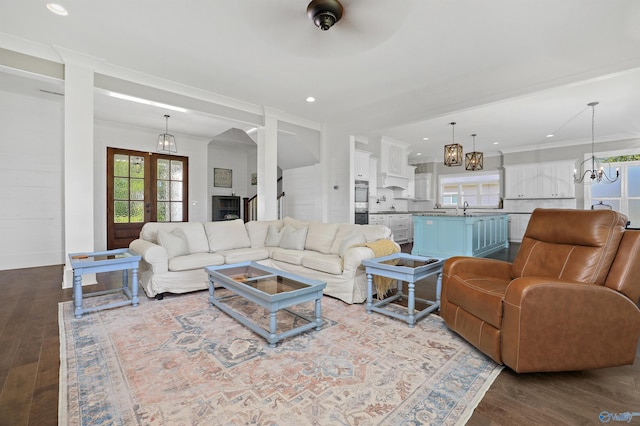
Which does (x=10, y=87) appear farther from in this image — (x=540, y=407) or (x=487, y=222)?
(x=487, y=222)

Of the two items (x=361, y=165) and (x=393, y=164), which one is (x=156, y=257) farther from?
(x=393, y=164)

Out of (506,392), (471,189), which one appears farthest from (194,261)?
(471,189)

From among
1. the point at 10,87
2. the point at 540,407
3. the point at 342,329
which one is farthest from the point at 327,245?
the point at 10,87

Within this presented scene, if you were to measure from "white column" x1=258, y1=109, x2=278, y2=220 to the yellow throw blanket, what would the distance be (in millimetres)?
2683

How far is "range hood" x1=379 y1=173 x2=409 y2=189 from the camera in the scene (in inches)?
314

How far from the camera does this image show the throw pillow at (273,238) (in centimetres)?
444

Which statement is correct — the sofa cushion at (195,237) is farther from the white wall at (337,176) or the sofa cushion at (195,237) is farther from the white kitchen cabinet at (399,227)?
the white kitchen cabinet at (399,227)

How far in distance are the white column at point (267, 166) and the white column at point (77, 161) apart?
8.51ft

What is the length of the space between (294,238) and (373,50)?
8.42 ft

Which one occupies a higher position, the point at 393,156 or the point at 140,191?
the point at 393,156

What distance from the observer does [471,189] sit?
9.82 meters

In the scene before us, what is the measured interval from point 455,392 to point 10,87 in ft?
22.8

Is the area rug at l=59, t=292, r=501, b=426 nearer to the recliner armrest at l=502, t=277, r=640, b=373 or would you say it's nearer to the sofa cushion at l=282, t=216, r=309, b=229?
the recliner armrest at l=502, t=277, r=640, b=373

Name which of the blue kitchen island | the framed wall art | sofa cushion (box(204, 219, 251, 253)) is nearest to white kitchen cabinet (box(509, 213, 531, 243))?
the blue kitchen island
